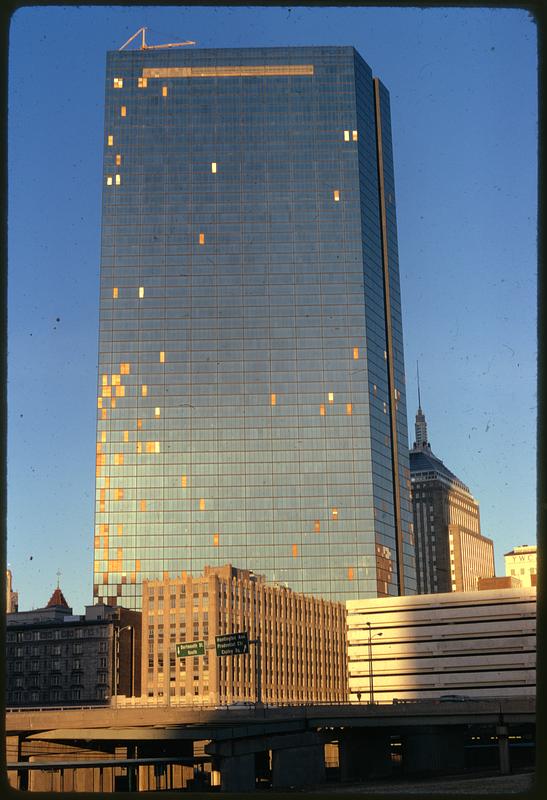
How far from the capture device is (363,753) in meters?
92.7

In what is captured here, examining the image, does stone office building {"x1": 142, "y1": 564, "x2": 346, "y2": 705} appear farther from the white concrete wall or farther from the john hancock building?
the john hancock building

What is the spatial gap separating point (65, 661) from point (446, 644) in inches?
2131

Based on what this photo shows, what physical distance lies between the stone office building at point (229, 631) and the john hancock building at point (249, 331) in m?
9.97

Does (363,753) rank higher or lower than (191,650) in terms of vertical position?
lower

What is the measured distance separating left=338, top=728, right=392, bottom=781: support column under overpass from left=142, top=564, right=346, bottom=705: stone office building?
4446cm

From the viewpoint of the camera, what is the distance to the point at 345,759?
90375 millimetres

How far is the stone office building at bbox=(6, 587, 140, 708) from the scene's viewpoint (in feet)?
464

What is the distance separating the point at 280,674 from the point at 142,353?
187ft

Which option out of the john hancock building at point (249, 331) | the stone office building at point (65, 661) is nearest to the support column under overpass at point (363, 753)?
the stone office building at point (65, 661)

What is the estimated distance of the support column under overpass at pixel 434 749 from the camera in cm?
8919

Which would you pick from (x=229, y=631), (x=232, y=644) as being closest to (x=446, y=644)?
(x=229, y=631)

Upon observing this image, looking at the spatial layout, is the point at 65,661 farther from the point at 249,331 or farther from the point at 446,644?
the point at 249,331

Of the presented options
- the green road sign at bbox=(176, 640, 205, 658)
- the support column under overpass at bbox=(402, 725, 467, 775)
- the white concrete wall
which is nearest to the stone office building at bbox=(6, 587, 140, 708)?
the white concrete wall

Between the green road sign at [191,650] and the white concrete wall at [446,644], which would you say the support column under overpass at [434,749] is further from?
the white concrete wall at [446,644]
